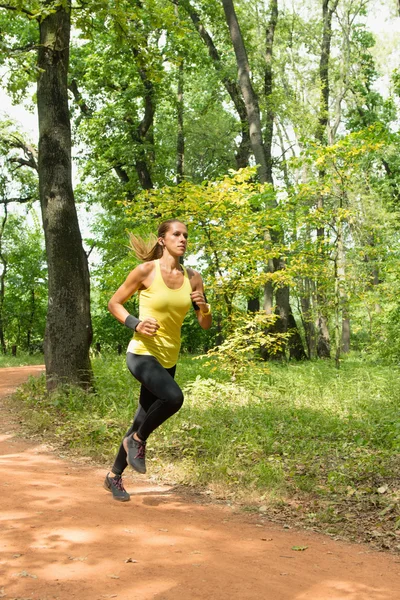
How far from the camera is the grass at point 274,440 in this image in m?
5.82

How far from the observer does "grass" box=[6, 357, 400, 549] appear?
582 centimetres

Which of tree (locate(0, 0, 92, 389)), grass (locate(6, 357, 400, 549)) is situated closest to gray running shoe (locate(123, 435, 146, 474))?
grass (locate(6, 357, 400, 549))

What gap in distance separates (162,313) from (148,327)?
30cm

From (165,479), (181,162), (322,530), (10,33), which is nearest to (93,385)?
(165,479)

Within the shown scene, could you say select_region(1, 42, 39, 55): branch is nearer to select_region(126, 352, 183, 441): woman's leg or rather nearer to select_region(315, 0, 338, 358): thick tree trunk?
select_region(126, 352, 183, 441): woman's leg

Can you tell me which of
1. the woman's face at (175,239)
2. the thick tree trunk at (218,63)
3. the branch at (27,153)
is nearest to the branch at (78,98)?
the branch at (27,153)

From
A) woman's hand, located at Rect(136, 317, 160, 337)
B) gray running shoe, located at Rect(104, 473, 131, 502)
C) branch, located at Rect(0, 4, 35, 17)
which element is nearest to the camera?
woman's hand, located at Rect(136, 317, 160, 337)

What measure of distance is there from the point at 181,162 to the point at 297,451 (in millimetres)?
17015

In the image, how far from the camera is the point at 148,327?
4812 millimetres

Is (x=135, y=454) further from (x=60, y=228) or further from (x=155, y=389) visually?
(x=60, y=228)

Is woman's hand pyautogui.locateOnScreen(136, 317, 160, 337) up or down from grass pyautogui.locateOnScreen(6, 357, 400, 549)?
up

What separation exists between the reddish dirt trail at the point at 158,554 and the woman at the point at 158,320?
0.61 m

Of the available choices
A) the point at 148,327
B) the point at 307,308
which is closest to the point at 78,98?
the point at 307,308

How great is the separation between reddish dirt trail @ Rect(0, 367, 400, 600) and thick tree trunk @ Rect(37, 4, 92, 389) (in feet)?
14.7
